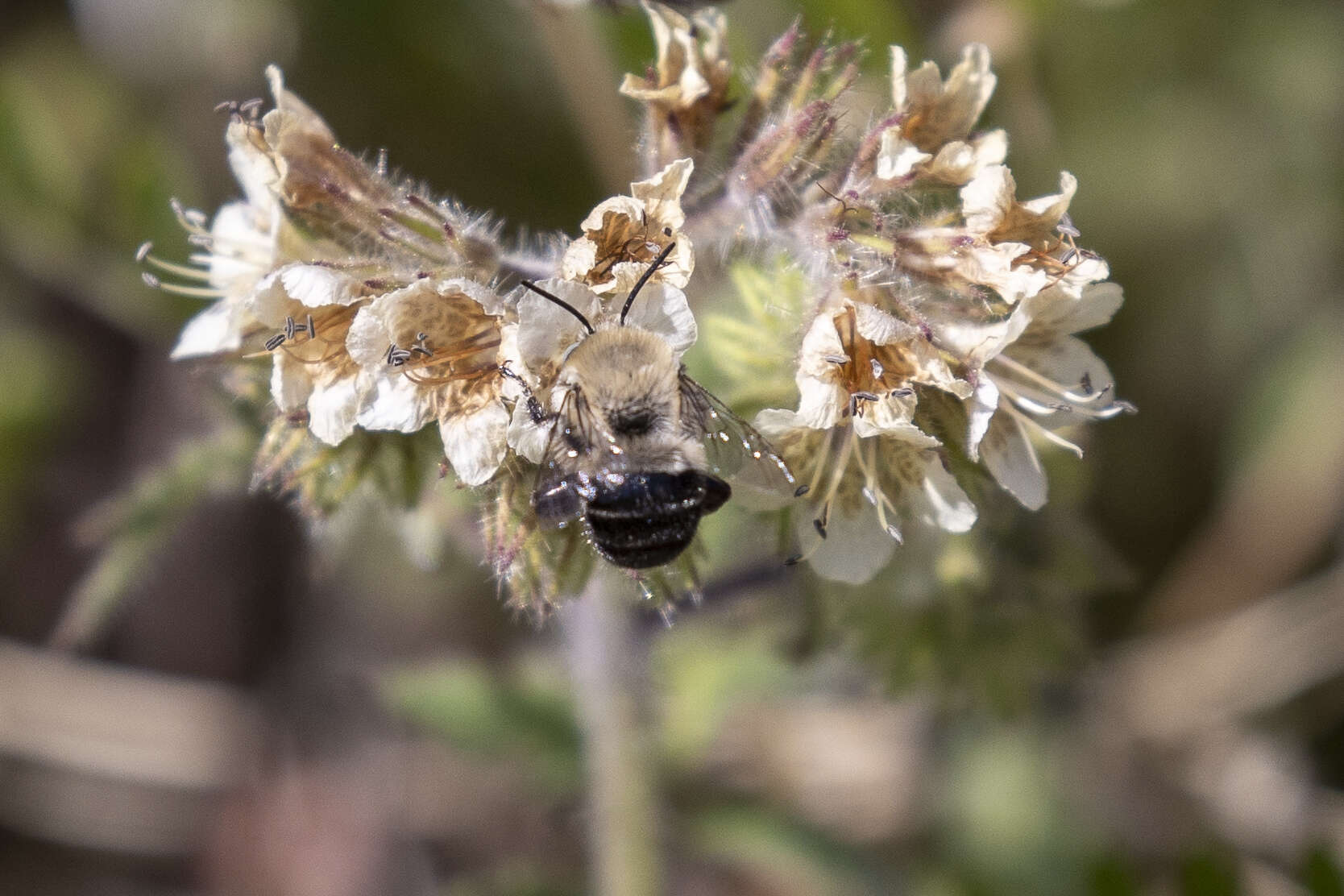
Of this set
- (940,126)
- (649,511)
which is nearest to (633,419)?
(649,511)

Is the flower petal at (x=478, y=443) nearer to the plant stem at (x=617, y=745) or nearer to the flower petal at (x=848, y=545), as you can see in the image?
the flower petal at (x=848, y=545)

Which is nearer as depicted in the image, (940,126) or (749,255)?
(940,126)

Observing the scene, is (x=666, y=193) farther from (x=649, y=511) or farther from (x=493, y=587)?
(x=493, y=587)

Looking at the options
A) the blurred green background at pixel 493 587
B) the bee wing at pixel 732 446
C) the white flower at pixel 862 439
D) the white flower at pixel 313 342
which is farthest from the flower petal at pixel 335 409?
the blurred green background at pixel 493 587

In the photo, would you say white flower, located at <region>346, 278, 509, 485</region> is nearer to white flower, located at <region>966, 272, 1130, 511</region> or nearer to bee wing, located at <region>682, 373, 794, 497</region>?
bee wing, located at <region>682, 373, 794, 497</region>

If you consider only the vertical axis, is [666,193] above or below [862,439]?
above

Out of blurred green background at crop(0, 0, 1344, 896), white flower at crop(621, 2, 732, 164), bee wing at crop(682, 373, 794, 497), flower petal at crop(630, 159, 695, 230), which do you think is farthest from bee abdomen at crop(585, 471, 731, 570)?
blurred green background at crop(0, 0, 1344, 896)

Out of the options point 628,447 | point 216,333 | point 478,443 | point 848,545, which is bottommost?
point 848,545
